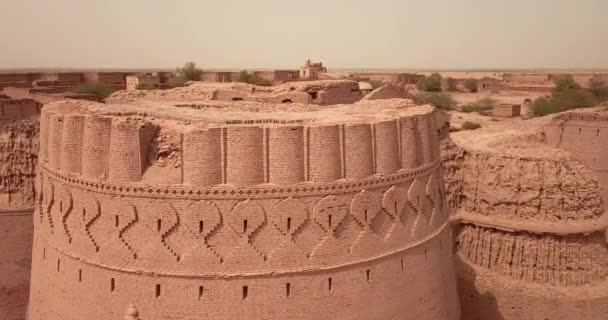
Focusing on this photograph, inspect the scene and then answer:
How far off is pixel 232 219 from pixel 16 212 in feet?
25.8

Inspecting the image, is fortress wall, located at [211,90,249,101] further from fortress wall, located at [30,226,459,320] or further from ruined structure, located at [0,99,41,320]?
fortress wall, located at [30,226,459,320]

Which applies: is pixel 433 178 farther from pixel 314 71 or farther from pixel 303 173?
pixel 314 71

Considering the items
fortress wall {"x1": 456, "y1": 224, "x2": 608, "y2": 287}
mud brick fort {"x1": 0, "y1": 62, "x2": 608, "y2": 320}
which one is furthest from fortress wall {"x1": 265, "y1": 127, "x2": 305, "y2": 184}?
fortress wall {"x1": 456, "y1": 224, "x2": 608, "y2": 287}

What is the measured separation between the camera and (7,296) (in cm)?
1261

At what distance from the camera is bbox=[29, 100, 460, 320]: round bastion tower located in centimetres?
741

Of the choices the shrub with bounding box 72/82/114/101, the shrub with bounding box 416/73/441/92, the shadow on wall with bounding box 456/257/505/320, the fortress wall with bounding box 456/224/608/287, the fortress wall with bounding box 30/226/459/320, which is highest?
the shrub with bounding box 416/73/441/92

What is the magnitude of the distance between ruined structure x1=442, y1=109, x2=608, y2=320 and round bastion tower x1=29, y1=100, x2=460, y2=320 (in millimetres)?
6466

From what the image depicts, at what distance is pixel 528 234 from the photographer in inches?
543

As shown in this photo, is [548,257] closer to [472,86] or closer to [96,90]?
[96,90]

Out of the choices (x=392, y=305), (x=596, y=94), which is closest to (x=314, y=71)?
(x=596, y=94)

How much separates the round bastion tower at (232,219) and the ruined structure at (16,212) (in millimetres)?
4847

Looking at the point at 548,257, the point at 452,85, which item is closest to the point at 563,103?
the point at 548,257

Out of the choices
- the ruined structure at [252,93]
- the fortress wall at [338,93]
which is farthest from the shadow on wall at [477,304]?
the ruined structure at [252,93]

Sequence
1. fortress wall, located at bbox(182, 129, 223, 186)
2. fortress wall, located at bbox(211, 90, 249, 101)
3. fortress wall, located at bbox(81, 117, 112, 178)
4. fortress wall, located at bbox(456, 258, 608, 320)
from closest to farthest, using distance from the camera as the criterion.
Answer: fortress wall, located at bbox(182, 129, 223, 186)
fortress wall, located at bbox(81, 117, 112, 178)
fortress wall, located at bbox(456, 258, 608, 320)
fortress wall, located at bbox(211, 90, 249, 101)
